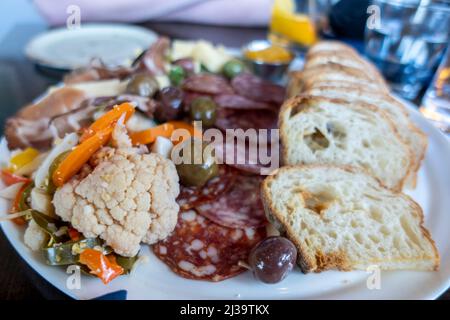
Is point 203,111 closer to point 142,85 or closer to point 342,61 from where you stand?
point 142,85

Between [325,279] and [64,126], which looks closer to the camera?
[325,279]

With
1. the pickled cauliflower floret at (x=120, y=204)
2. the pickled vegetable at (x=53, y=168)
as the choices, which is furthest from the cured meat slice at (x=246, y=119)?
the pickled vegetable at (x=53, y=168)

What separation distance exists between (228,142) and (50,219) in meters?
0.71

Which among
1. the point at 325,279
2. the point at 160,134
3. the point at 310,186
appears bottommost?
the point at 325,279

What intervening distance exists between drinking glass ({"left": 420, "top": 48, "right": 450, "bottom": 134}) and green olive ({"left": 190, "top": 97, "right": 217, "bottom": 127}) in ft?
4.12

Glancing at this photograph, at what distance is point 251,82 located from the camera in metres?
2.08

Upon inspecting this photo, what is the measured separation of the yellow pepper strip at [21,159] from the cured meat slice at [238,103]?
82 centimetres

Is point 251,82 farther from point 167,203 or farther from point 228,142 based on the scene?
point 167,203

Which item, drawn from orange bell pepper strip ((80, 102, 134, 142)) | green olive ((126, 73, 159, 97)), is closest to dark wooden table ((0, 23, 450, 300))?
orange bell pepper strip ((80, 102, 134, 142))

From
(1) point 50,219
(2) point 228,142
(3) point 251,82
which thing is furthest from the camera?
(3) point 251,82

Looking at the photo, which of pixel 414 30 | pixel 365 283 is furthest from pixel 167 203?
pixel 414 30

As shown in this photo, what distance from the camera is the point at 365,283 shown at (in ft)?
3.97

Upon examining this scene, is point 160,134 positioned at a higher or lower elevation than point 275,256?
higher
